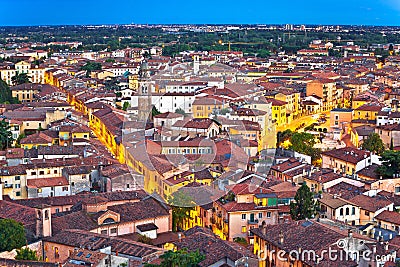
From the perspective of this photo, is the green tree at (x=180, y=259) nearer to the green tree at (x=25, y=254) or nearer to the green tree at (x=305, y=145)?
the green tree at (x=25, y=254)

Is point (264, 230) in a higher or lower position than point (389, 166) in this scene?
lower

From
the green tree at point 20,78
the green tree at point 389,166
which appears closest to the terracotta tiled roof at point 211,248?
the green tree at point 389,166

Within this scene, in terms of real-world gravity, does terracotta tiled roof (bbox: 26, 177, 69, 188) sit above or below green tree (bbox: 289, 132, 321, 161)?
below

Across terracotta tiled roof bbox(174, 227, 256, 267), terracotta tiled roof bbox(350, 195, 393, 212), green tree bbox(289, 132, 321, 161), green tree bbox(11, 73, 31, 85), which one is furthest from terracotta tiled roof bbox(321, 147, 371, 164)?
green tree bbox(11, 73, 31, 85)

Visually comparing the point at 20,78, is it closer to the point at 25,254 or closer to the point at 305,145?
the point at 305,145

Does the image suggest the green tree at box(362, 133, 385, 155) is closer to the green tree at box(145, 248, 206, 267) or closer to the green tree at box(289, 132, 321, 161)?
Result: the green tree at box(289, 132, 321, 161)

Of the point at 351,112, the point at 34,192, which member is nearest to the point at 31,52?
the point at 351,112

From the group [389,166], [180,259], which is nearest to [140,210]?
[180,259]
